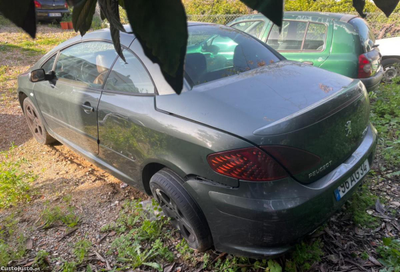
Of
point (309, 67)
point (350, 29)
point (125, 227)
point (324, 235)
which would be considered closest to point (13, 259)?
Answer: point (125, 227)

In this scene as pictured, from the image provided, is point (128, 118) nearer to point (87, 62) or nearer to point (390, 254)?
point (87, 62)

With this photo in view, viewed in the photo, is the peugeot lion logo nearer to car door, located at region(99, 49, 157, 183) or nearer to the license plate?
the license plate

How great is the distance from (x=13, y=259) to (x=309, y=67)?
105 inches

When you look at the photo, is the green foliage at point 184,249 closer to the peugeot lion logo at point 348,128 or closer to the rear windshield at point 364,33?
the peugeot lion logo at point 348,128

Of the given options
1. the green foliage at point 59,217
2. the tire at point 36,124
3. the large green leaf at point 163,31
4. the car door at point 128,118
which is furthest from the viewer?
the tire at point 36,124

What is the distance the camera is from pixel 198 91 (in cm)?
206

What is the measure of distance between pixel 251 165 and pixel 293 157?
0.24m

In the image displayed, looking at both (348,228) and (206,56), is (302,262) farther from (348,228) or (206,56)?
(206,56)

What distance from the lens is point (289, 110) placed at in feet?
6.03

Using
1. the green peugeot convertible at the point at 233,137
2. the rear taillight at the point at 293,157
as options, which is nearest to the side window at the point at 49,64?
the green peugeot convertible at the point at 233,137

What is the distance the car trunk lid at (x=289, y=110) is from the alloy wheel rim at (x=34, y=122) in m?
2.56

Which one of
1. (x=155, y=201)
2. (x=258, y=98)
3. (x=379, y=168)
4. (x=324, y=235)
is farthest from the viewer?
(x=379, y=168)

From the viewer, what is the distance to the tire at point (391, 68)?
5516 millimetres

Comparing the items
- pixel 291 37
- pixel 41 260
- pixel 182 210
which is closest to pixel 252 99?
pixel 182 210
